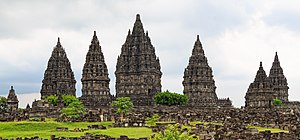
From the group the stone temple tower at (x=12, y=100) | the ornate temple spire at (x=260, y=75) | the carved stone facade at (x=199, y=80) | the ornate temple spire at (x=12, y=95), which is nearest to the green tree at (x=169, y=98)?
the carved stone facade at (x=199, y=80)

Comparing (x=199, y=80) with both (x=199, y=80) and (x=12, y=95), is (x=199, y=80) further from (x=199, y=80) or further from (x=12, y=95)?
(x=12, y=95)

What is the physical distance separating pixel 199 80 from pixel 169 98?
30.4 feet

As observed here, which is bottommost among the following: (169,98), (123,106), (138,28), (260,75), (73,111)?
(73,111)

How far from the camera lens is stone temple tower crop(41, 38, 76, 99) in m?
107

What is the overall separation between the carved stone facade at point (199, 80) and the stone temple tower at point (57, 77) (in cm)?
2319

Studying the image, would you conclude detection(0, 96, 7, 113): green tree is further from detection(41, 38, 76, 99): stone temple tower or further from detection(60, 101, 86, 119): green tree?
detection(60, 101, 86, 119): green tree

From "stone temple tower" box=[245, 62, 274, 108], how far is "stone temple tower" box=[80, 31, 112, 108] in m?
25.6

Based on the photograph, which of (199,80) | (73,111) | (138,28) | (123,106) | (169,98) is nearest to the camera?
(73,111)

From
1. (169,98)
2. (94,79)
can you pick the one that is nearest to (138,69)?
(94,79)

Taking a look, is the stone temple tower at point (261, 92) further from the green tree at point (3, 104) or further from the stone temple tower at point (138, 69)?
the green tree at point (3, 104)

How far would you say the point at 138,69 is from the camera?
10256 cm

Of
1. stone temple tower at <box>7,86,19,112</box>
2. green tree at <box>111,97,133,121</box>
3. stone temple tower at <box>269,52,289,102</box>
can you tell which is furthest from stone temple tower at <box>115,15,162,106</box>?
stone temple tower at <box>269,52,289,102</box>

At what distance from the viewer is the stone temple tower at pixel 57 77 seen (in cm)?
10700

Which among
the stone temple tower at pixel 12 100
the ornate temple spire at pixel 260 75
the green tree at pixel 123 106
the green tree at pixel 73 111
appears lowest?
the green tree at pixel 73 111
